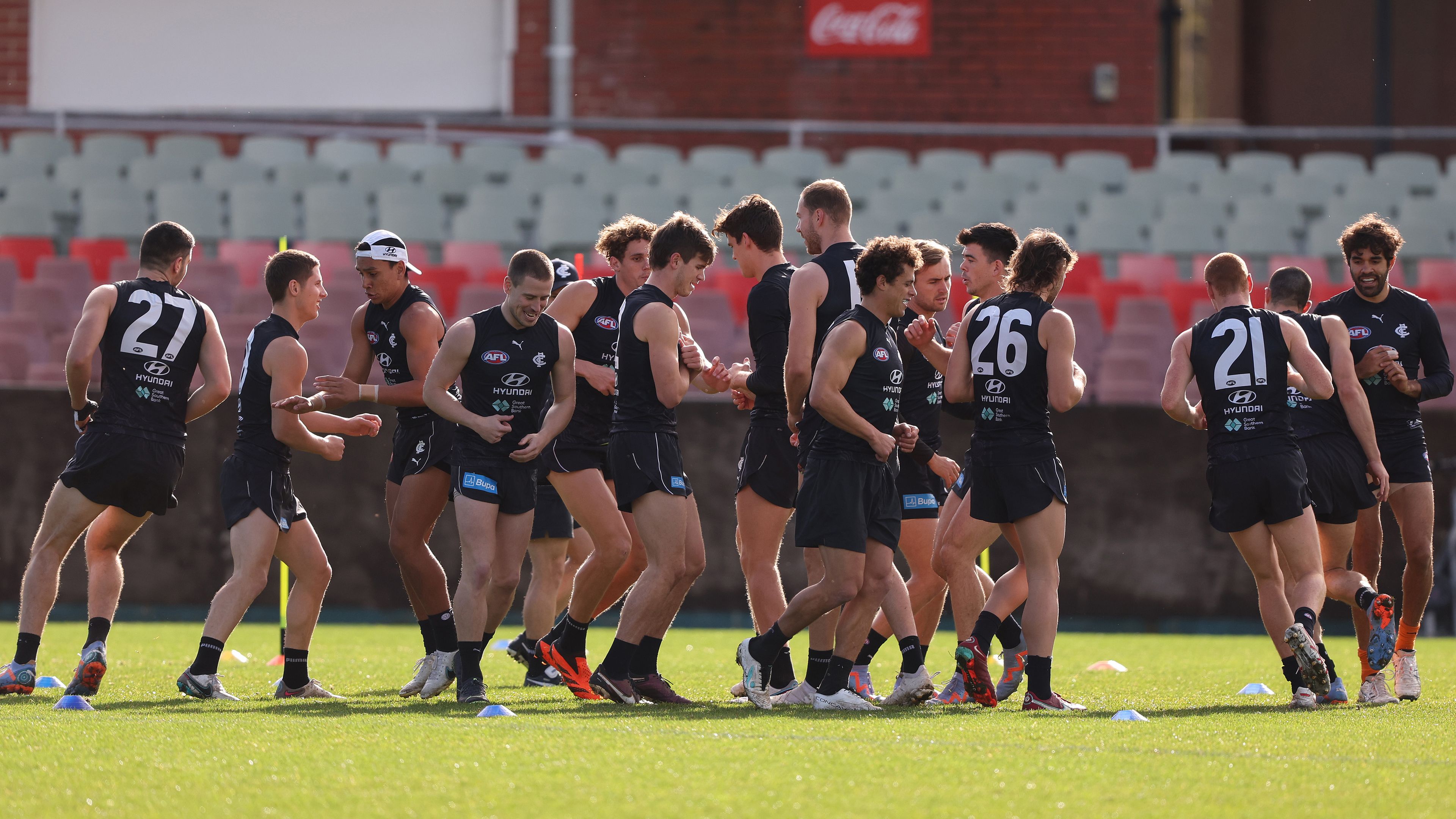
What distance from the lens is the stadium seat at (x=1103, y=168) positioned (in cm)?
1727

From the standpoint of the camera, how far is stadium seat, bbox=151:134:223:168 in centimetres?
1683

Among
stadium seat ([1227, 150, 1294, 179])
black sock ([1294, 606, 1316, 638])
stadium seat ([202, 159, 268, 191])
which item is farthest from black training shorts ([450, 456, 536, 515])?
stadium seat ([1227, 150, 1294, 179])

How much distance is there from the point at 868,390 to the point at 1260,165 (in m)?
13.0

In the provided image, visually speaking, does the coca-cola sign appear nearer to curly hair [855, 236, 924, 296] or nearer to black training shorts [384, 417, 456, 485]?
black training shorts [384, 417, 456, 485]

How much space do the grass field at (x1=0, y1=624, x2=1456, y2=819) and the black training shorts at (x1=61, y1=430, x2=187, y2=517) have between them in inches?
33.7

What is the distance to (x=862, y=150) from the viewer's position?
1792cm

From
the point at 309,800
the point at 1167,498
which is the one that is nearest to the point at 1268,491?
the point at 309,800

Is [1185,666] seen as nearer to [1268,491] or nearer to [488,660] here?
[1268,491]

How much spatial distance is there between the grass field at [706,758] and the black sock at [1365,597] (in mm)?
470

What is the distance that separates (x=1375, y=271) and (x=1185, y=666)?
2.51 meters

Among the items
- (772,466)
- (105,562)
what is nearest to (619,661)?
(772,466)

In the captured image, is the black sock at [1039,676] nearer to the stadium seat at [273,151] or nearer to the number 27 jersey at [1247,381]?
the number 27 jersey at [1247,381]

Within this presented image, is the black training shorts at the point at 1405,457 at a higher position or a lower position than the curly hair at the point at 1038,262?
lower

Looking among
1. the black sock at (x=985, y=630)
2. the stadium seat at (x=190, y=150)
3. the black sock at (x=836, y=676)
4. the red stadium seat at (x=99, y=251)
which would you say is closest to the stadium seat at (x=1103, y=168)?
the stadium seat at (x=190, y=150)
